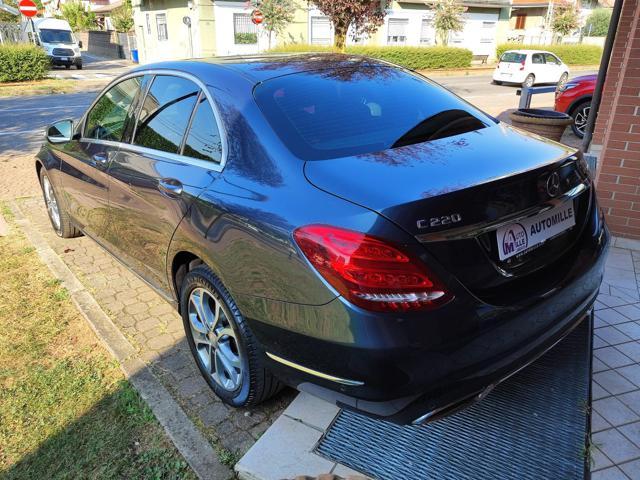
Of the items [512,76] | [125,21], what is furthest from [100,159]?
[125,21]

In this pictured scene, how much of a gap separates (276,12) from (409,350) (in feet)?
89.8

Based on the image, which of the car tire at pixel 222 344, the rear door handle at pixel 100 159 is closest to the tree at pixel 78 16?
the rear door handle at pixel 100 159

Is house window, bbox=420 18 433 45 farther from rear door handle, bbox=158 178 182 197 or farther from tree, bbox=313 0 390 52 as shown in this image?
rear door handle, bbox=158 178 182 197

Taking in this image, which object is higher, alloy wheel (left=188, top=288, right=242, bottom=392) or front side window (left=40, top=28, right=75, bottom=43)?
front side window (left=40, top=28, right=75, bottom=43)

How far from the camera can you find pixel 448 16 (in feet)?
104

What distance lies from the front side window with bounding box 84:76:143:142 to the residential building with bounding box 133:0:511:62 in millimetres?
24283

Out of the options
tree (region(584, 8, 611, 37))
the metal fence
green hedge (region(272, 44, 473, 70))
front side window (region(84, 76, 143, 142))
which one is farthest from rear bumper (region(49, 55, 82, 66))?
tree (region(584, 8, 611, 37))

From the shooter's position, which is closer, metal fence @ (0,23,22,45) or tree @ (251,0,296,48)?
metal fence @ (0,23,22,45)

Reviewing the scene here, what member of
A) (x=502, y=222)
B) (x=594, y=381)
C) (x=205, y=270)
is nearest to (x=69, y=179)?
(x=205, y=270)

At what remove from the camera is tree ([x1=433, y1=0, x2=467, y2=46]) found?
31.5m

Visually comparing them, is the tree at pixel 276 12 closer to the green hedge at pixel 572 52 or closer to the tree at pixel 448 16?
the tree at pixel 448 16

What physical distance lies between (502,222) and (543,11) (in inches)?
1985

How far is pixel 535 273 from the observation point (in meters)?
2.12

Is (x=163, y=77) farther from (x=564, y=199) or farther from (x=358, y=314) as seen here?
(x=564, y=199)
